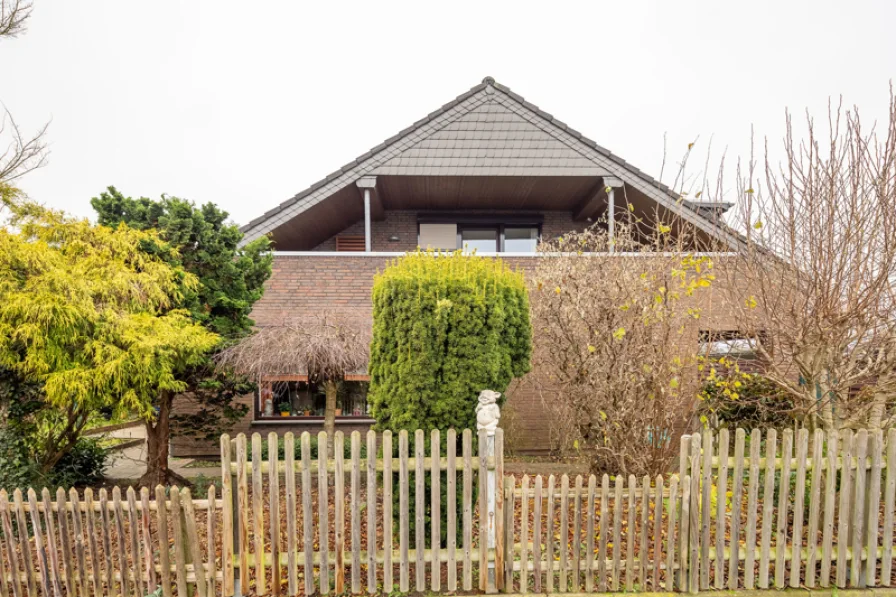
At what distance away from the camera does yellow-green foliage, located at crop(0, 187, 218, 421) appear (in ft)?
15.4

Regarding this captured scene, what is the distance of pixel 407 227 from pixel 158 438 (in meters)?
7.42

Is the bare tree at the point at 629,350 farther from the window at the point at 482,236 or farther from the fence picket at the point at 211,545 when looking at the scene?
the window at the point at 482,236

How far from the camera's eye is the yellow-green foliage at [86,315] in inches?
185

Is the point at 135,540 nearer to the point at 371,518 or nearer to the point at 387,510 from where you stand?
the point at 371,518

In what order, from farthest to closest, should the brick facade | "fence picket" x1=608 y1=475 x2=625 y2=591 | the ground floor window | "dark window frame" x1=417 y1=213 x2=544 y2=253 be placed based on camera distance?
"dark window frame" x1=417 y1=213 x2=544 y2=253, the ground floor window, the brick facade, "fence picket" x1=608 y1=475 x2=625 y2=591

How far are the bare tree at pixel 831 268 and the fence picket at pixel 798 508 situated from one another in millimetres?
982

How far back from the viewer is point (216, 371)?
6586mm

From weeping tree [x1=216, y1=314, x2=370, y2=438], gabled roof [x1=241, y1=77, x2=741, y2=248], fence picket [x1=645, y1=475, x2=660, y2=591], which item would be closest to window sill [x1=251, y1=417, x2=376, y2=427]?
weeping tree [x1=216, y1=314, x2=370, y2=438]

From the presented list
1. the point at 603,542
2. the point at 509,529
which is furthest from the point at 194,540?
the point at 603,542

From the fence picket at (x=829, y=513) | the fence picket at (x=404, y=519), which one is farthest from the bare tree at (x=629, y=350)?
the fence picket at (x=404, y=519)

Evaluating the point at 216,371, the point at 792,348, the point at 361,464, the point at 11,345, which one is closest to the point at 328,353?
the point at 216,371

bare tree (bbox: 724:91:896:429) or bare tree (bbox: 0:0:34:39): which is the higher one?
bare tree (bbox: 0:0:34:39)

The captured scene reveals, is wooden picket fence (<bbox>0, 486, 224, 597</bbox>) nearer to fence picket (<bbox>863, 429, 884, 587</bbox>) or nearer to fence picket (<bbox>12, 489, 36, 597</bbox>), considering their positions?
fence picket (<bbox>12, 489, 36, 597</bbox>)

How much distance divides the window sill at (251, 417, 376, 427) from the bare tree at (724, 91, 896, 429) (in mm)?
6996
